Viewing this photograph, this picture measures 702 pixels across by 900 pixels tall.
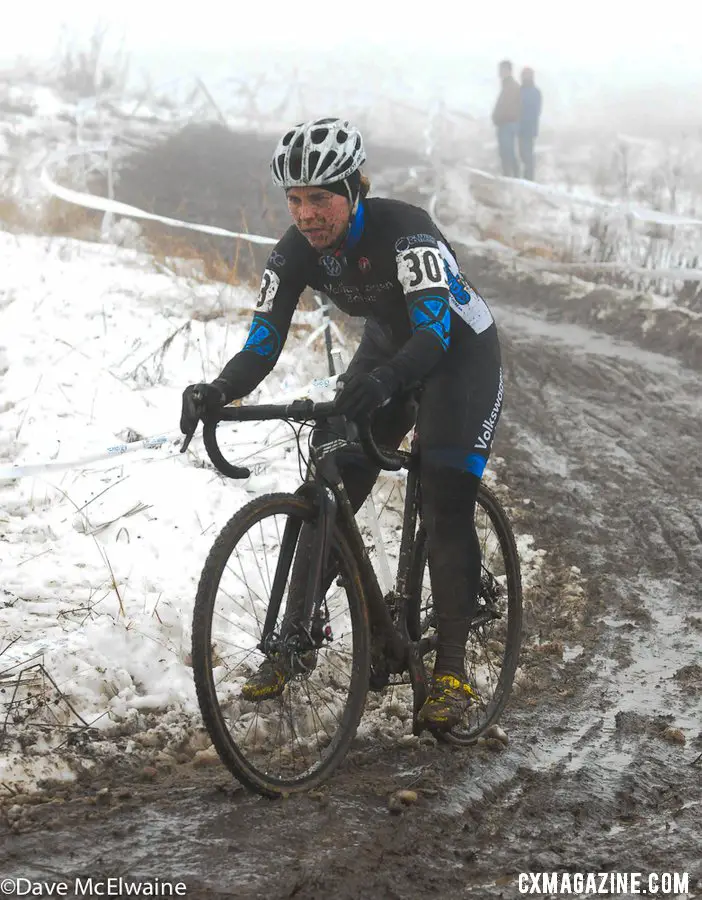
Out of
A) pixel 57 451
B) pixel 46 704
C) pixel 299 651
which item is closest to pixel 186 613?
pixel 46 704

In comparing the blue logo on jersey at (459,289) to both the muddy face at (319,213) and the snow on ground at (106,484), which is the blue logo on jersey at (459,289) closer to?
the muddy face at (319,213)

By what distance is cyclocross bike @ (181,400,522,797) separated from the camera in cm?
356

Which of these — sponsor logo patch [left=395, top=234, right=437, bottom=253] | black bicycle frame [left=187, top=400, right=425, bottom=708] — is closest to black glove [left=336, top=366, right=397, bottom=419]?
black bicycle frame [left=187, top=400, right=425, bottom=708]

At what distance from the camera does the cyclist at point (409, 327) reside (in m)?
4.01

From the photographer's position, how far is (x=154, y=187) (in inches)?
647

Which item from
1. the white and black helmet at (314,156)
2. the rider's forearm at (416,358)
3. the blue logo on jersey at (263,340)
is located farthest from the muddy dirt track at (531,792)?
the white and black helmet at (314,156)

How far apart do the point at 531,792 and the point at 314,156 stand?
2.41 metres

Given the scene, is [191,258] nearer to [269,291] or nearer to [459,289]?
[269,291]

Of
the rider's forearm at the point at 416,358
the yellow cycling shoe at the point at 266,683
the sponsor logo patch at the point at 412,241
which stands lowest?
the yellow cycling shoe at the point at 266,683

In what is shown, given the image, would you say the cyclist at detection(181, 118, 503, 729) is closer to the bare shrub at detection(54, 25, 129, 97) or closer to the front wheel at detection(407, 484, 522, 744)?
the front wheel at detection(407, 484, 522, 744)

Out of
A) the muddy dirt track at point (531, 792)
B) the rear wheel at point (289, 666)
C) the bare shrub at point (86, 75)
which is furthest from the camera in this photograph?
the bare shrub at point (86, 75)

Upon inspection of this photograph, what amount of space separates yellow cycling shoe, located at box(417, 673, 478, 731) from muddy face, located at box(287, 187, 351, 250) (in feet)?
5.72

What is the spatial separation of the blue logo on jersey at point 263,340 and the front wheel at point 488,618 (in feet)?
3.10

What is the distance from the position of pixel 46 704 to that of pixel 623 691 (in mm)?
2568
